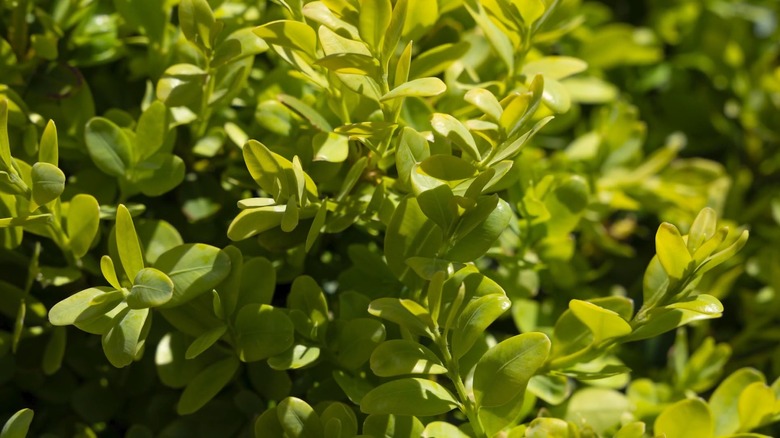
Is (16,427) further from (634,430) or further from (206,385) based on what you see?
(634,430)

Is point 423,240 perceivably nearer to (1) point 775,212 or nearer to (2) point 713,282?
(2) point 713,282

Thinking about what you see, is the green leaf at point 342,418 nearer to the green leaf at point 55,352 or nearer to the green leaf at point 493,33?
the green leaf at point 55,352

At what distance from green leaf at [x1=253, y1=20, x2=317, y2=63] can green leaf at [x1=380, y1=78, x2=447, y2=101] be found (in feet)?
0.35

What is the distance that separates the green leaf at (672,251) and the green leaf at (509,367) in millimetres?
142

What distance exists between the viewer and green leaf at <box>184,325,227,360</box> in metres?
0.76

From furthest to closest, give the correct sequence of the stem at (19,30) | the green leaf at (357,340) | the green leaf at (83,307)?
the stem at (19,30) < the green leaf at (357,340) < the green leaf at (83,307)

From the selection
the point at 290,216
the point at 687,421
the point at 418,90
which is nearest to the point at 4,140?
the point at 290,216

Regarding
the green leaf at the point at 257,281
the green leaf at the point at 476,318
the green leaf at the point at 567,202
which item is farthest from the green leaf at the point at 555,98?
the green leaf at the point at 257,281

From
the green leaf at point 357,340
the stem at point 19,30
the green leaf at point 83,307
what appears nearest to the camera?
the green leaf at point 83,307

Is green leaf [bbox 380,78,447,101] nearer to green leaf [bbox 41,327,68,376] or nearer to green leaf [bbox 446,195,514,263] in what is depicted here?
green leaf [bbox 446,195,514,263]

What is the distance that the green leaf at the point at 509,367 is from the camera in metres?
0.74

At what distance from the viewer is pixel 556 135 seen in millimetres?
1379

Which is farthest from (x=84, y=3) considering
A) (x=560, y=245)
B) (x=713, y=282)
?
(x=713, y=282)

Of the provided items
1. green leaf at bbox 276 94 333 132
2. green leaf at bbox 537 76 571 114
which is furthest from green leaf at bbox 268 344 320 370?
green leaf at bbox 537 76 571 114
